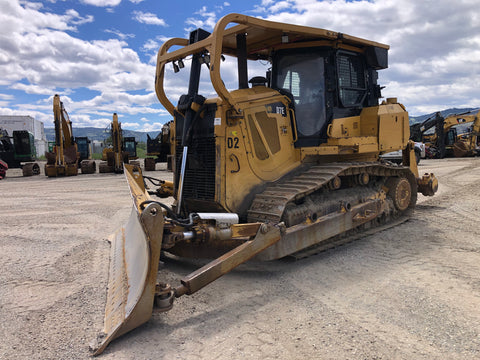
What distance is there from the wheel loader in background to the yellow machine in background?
1526cm

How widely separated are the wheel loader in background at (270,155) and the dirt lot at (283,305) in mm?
312

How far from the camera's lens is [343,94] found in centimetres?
604

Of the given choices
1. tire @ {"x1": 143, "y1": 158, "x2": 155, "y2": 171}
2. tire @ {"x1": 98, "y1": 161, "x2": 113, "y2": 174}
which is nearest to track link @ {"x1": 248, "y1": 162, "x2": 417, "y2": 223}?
tire @ {"x1": 98, "y1": 161, "x2": 113, "y2": 174}

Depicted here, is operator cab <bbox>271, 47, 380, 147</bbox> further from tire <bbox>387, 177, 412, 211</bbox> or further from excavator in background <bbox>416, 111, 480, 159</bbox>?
excavator in background <bbox>416, 111, 480, 159</bbox>

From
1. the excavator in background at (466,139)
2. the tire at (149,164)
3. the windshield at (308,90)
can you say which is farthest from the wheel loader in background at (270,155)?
the excavator in background at (466,139)

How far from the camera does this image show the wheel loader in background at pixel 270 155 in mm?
3990

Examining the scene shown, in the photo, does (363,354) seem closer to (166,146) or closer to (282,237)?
(282,237)

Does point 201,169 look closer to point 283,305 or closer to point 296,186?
point 296,186

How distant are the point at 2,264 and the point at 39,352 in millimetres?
2693

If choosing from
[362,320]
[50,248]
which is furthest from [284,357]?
[50,248]

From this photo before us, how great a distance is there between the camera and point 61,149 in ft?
64.2

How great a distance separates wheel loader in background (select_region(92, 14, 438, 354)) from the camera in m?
3.99

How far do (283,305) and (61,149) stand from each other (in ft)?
61.7

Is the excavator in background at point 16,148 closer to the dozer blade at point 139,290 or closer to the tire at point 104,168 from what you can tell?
the tire at point 104,168
